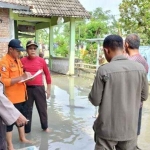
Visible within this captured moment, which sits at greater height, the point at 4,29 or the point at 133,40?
the point at 4,29

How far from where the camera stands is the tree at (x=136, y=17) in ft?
48.2

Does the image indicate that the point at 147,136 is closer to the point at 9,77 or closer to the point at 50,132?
the point at 50,132

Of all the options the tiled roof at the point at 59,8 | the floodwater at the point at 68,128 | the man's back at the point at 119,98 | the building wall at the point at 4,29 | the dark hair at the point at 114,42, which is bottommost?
the floodwater at the point at 68,128

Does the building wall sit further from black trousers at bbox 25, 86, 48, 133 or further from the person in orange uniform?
the person in orange uniform

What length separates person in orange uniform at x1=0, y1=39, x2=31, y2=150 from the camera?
12.7ft

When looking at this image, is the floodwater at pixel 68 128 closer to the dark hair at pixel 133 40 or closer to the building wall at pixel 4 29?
the dark hair at pixel 133 40

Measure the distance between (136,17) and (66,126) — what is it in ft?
38.3

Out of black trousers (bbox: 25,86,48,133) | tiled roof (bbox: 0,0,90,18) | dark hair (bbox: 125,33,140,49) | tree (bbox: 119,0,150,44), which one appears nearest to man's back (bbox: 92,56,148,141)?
dark hair (bbox: 125,33,140,49)

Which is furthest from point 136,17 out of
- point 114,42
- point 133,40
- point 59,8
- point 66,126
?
point 114,42

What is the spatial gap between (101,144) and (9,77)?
1907 mm

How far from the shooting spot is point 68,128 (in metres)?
5.54

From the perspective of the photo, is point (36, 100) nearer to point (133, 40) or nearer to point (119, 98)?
point (133, 40)

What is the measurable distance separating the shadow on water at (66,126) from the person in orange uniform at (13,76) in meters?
0.85

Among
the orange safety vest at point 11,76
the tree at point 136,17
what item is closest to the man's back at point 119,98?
the orange safety vest at point 11,76
